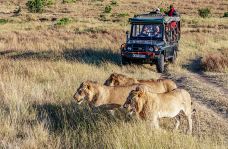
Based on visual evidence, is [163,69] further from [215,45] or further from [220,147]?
[220,147]

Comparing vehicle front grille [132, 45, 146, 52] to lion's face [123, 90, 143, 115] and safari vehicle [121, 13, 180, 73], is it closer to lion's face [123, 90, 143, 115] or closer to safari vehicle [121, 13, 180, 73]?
safari vehicle [121, 13, 180, 73]

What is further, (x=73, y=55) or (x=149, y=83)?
(x=73, y=55)

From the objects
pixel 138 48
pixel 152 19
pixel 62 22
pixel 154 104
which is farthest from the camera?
pixel 62 22

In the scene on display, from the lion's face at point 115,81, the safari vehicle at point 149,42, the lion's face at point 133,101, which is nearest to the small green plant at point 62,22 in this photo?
the safari vehicle at point 149,42

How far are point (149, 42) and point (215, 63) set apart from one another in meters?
2.28

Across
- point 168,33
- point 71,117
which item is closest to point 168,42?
point 168,33

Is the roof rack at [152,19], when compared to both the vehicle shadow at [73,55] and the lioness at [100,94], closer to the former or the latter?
the vehicle shadow at [73,55]

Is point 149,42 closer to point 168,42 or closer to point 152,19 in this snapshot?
point 152,19

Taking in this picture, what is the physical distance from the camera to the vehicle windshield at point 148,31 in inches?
626

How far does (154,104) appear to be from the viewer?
6500 millimetres

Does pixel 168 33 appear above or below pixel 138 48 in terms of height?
→ above

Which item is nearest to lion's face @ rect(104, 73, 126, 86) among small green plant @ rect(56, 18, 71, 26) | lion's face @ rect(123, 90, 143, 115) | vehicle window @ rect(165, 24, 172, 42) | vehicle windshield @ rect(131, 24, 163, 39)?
lion's face @ rect(123, 90, 143, 115)

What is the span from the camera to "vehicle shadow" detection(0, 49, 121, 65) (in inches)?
680

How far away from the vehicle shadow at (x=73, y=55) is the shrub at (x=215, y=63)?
3.09m
